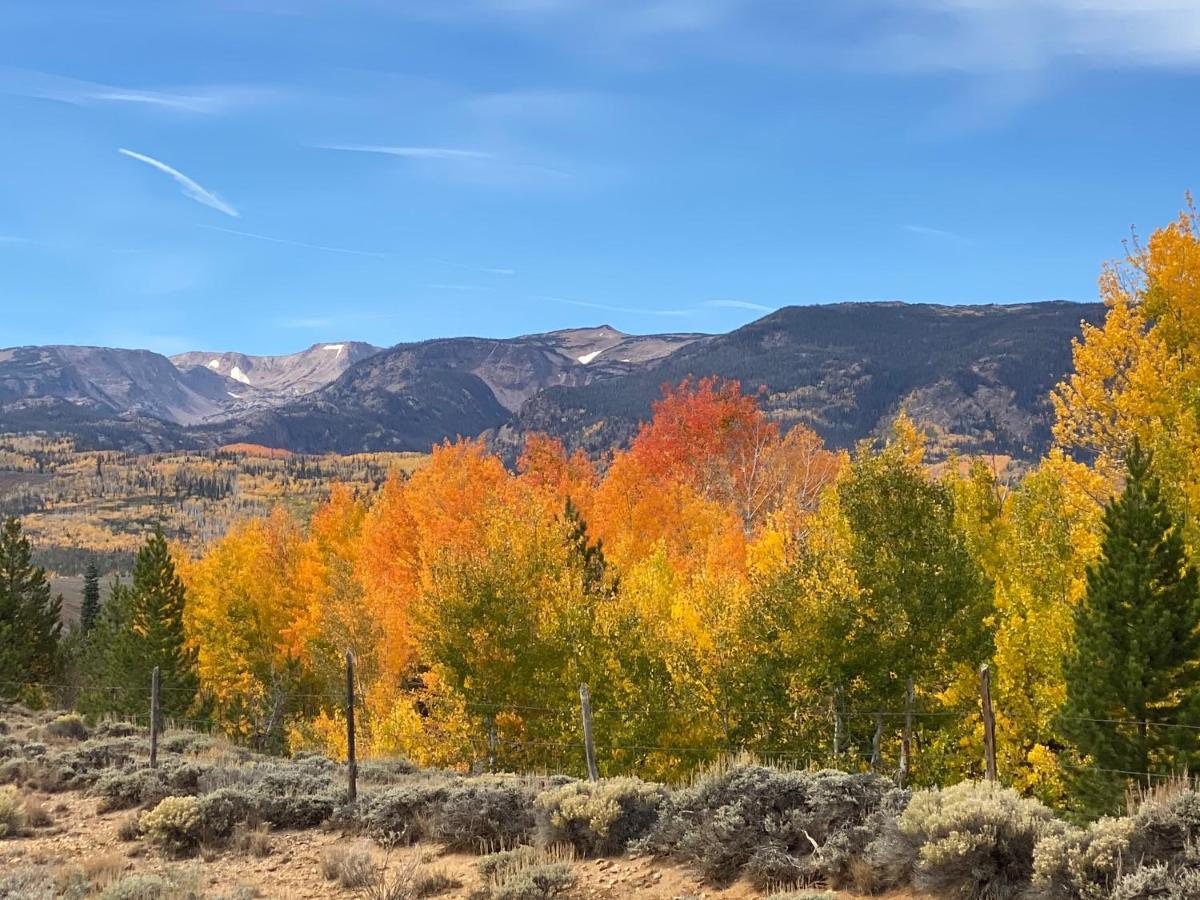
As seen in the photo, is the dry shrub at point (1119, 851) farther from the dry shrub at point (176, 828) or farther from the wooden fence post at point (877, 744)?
the dry shrub at point (176, 828)

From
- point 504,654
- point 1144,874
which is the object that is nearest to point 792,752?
point 504,654

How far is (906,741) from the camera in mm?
22516

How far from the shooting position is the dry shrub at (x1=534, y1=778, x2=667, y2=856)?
14.3 m

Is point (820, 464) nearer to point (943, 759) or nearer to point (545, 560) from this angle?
point (545, 560)

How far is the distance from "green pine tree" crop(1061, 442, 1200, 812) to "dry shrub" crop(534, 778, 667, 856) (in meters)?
11.0

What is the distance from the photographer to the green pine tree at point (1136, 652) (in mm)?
20500

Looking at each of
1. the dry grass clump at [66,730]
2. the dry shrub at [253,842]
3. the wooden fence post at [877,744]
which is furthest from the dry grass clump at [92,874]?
the dry grass clump at [66,730]

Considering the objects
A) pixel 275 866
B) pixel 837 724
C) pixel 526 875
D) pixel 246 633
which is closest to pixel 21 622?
pixel 246 633

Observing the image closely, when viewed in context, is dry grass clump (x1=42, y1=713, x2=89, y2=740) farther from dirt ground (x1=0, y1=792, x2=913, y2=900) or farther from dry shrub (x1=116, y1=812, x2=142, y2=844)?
dry shrub (x1=116, y1=812, x2=142, y2=844)

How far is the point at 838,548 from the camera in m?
25.1

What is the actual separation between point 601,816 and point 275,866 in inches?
239

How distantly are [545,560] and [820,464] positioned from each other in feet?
105

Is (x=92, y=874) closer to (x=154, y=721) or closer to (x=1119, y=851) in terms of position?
(x=154, y=721)

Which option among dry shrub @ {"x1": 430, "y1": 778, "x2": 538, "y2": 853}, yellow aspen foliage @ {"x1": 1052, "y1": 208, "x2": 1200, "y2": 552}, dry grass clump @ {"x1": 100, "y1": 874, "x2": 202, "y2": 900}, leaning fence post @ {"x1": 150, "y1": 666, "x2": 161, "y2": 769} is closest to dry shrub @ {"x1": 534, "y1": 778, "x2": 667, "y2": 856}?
dry shrub @ {"x1": 430, "y1": 778, "x2": 538, "y2": 853}
